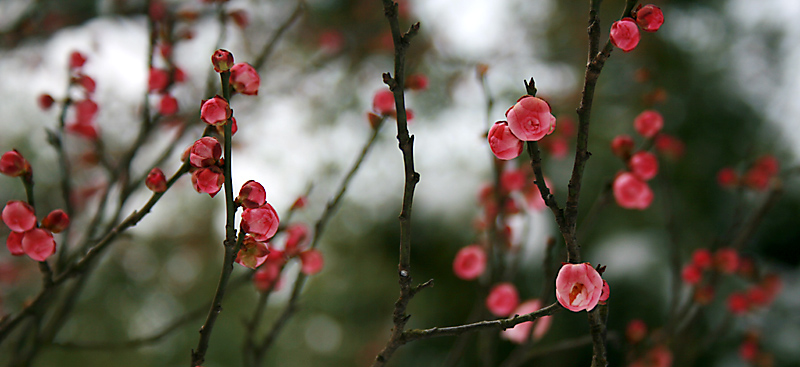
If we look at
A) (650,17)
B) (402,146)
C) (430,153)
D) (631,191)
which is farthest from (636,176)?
(430,153)

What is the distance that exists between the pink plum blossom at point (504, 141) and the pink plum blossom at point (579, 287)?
0.34ft

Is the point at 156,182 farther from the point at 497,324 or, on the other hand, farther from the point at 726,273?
the point at 726,273

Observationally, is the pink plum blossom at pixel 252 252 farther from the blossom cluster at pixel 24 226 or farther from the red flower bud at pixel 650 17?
the red flower bud at pixel 650 17

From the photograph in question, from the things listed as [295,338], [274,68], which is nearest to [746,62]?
[274,68]

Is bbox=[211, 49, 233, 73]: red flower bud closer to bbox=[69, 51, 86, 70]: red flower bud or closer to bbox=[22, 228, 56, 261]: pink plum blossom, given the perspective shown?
bbox=[22, 228, 56, 261]: pink plum blossom

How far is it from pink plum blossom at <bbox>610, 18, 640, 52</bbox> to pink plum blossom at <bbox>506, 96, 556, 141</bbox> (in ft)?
0.29

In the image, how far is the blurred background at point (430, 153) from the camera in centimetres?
151

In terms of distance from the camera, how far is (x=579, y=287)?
13.8 inches

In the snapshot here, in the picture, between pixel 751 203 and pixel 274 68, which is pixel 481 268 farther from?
pixel 274 68

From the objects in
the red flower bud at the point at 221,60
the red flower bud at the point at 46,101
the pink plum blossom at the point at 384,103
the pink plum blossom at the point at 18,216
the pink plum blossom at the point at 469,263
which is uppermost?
the red flower bud at the point at 46,101

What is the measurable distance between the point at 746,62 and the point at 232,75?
1939mm

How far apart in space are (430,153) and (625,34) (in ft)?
4.89

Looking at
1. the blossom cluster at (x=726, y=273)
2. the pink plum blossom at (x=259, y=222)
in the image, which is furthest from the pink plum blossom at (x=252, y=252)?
the blossom cluster at (x=726, y=273)

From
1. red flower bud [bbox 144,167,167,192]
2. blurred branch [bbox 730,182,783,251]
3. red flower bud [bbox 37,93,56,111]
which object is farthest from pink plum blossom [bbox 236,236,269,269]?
blurred branch [bbox 730,182,783,251]
